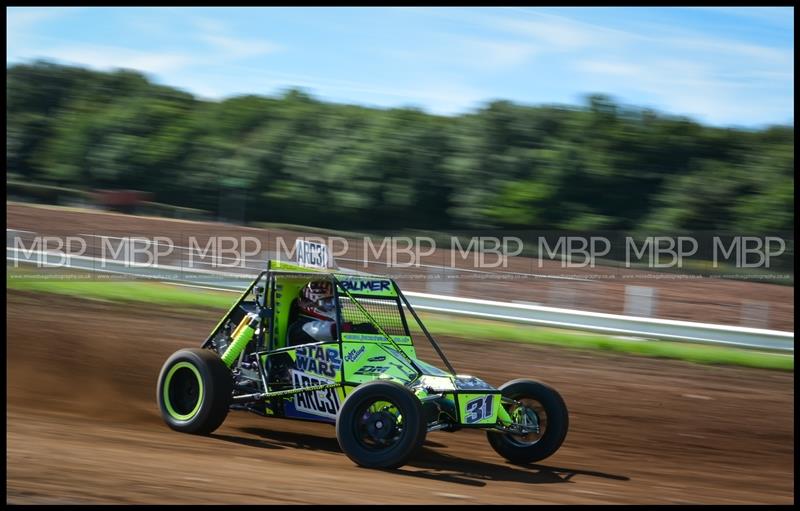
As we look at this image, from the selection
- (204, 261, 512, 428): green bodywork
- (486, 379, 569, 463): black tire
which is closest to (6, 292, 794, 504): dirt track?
(486, 379, 569, 463): black tire

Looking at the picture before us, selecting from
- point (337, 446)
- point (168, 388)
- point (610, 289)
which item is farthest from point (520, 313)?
point (168, 388)

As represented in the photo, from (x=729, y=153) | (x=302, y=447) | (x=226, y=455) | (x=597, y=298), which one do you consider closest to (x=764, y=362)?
(x=597, y=298)

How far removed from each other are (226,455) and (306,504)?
5.80 ft

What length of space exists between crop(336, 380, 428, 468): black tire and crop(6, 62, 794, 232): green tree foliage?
1590 cm

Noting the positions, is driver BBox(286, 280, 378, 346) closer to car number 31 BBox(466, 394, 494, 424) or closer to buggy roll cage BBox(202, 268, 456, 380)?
buggy roll cage BBox(202, 268, 456, 380)

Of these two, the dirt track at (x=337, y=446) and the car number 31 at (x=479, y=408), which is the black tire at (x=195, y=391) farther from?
the car number 31 at (x=479, y=408)

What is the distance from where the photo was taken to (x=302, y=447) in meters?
8.20

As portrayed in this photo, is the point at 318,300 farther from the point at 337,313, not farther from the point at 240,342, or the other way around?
the point at 240,342

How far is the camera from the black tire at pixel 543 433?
7910 mm

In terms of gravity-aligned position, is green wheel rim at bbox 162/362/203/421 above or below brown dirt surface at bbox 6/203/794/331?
below

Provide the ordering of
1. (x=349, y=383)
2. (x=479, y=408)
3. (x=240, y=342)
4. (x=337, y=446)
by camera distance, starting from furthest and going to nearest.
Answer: (x=240, y=342), (x=337, y=446), (x=349, y=383), (x=479, y=408)

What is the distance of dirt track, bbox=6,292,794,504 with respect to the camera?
6.36 metres

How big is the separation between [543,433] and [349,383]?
1.68m

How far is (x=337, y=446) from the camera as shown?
832 centimetres
